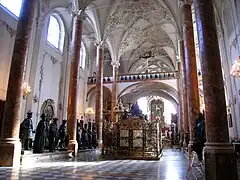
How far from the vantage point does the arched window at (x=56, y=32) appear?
1717 centimetres

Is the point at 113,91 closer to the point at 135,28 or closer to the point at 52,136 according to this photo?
the point at 135,28

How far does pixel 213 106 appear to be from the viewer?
4.65 meters

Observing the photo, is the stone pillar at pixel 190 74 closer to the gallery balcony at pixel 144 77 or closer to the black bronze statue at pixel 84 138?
the black bronze statue at pixel 84 138

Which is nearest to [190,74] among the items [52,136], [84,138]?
[52,136]

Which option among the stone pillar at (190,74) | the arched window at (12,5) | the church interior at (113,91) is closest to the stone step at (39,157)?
the church interior at (113,91)

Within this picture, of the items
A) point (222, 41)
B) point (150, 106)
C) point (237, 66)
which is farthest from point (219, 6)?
point (150, 106)

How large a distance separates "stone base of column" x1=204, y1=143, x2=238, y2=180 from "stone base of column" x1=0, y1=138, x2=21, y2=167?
5.10m

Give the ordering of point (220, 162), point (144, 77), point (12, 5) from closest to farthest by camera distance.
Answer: point (220, 162), point (12, 5), point (144, 77)

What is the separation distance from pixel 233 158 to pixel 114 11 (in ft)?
52.1

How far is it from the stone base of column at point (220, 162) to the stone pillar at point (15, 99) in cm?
515

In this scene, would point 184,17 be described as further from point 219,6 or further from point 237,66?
point 219,6

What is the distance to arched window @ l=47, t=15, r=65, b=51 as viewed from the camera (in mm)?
17172

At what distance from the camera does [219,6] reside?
14.5 m

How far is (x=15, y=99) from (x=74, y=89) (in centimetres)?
481
